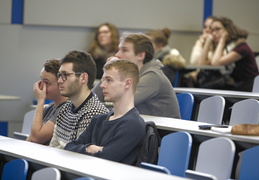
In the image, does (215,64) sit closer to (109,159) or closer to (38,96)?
(38,96)

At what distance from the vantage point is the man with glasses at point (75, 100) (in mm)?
3674

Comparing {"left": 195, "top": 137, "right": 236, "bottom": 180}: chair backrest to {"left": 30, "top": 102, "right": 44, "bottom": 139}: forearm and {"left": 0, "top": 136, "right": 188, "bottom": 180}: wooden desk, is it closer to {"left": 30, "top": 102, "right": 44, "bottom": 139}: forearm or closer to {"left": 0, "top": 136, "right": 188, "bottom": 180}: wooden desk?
{"left": 0, "top": 136, "right": 188, "bottom": 180}: wooden desk

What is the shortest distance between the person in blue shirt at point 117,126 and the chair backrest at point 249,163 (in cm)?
61

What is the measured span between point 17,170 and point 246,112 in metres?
1.93

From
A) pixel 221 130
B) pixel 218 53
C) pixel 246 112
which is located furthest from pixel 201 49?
pixel 221 130

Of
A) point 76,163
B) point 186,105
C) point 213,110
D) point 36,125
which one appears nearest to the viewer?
point 76,163

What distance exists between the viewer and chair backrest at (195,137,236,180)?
9.71ft

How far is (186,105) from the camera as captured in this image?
4.93m

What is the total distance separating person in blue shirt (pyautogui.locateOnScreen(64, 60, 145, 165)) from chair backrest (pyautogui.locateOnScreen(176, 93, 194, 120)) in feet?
4.73

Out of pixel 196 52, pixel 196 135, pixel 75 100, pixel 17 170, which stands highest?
pixel 196 52

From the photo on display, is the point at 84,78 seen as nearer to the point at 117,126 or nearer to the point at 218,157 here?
the point at 117,126


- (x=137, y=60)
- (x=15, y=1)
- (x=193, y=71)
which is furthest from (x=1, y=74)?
(x=137, y=60)

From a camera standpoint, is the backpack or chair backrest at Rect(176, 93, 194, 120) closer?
the backpack

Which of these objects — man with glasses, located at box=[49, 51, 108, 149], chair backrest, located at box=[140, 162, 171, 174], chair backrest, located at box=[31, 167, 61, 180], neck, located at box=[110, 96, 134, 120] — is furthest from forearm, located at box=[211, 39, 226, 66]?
chair backrest, located at box=[31, 167, 61, 180]
